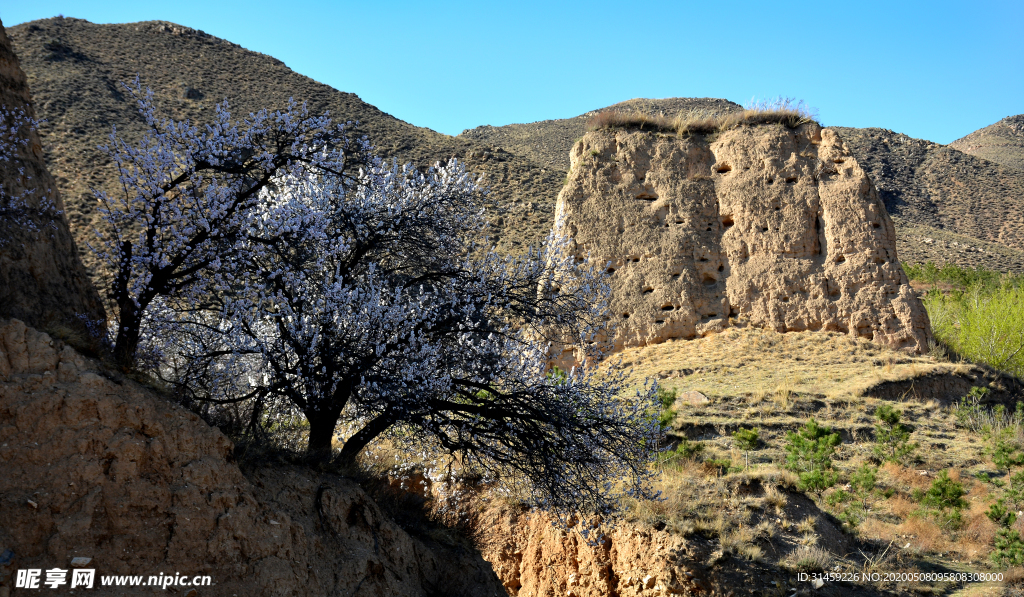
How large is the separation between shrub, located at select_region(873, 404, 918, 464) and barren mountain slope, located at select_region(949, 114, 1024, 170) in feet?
193

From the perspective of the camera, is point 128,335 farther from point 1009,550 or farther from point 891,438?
point 891,438

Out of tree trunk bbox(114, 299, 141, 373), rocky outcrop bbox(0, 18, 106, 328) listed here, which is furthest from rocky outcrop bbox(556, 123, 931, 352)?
rocky outcrop bbox(0, 18, 106, 328)

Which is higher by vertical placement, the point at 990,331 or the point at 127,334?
the point at 990,331

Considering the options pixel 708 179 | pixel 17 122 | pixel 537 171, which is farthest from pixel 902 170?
pixel 17 122

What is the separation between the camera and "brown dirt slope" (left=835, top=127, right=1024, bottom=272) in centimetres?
3991

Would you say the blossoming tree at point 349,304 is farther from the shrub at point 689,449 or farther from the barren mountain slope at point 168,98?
the barren mountain slope at point 168,98

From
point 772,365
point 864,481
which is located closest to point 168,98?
point 772,365

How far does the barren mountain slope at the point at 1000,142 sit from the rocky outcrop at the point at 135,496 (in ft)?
226

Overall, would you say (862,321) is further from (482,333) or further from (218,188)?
(218,188)

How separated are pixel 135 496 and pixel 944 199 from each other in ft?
175

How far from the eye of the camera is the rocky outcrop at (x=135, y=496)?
4539 millimetres

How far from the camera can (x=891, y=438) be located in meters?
11.6

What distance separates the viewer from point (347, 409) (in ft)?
28.8

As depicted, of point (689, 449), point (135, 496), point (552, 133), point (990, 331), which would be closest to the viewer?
point (135, 496)
